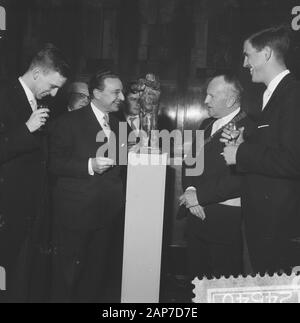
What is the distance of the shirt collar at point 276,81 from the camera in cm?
277

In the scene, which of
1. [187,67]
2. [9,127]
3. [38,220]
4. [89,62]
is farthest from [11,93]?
[187,67]

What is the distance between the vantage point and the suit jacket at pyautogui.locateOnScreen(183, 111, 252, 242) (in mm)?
3201

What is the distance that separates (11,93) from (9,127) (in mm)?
262

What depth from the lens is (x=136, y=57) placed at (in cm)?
433

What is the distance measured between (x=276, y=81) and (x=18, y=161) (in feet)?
6.71

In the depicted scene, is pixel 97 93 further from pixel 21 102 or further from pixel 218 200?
pixel 218 200

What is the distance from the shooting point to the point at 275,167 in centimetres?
266

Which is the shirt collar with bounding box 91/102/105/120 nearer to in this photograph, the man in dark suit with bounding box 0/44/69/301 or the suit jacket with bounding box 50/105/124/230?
the suit jacket with bounding box 50/105/124/230

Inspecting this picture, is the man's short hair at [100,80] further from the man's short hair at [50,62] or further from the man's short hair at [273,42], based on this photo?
the man's short hair at [273,42]

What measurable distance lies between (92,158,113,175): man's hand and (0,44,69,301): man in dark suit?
18.6 inches

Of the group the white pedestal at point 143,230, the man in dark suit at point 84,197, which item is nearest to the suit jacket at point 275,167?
the white pedestal at point 143,230

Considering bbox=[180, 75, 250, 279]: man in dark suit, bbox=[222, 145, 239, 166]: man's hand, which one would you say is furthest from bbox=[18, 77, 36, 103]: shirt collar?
bbox=[222, 145, 239, 166]: man's hand
